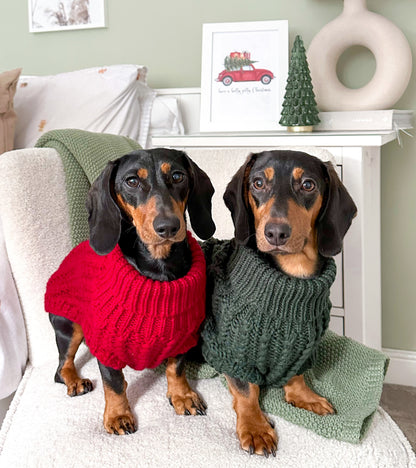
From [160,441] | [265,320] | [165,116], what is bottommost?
[160,441]

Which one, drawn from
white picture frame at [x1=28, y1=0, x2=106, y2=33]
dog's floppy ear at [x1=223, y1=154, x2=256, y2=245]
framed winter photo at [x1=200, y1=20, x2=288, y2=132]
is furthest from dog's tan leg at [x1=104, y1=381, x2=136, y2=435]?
white picture frame at [x1=28, y1=0, x2=106, y2=33]

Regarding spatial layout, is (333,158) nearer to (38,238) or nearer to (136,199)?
(136,199)

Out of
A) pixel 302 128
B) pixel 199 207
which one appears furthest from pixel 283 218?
pixel 302 128

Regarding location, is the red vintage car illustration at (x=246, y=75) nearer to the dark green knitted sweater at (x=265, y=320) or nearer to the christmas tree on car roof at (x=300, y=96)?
the christmas tree on car roof at (x=300, y=96)

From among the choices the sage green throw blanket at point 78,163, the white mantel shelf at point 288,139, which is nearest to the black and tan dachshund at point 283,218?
the sage green throw blanket at point 78,163

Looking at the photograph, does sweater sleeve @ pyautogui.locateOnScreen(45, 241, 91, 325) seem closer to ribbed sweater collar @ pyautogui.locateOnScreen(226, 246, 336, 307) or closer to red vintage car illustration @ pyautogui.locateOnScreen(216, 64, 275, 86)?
ribbed sweater collar @ pyautogui.locateOnScreen(226, 246, 336, 307)

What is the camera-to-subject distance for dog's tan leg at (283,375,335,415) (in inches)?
44.9

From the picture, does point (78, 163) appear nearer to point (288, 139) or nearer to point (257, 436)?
point (288, 139)

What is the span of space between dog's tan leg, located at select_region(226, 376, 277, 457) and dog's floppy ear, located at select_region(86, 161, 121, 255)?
1.33 feet

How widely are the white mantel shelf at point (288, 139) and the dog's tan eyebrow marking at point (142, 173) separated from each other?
2.79ft

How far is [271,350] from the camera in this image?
1086mm

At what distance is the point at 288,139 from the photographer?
1819 millimetres

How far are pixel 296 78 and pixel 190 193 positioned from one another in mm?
935

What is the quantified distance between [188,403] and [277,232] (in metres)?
0.47
